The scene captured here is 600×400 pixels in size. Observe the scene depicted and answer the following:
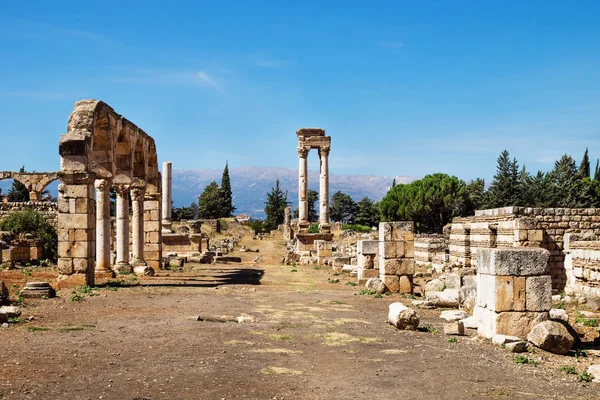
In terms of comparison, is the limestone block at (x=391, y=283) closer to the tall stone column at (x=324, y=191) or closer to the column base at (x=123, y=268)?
the column base at (x=123, y=268)

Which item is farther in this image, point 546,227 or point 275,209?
point 275,209

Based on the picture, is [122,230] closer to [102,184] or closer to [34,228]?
[102,184]

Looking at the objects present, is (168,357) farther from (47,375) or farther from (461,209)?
(461,209)

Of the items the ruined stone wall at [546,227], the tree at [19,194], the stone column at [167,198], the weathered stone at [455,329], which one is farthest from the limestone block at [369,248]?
the tree at [19,194]

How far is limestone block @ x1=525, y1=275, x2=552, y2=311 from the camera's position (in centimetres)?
941

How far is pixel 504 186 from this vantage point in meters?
55.9

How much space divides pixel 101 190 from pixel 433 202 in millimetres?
49260

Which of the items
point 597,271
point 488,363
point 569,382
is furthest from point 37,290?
point 597,271

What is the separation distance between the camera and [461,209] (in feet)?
212

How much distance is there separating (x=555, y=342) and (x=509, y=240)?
11420mm

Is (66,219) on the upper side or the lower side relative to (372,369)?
upper

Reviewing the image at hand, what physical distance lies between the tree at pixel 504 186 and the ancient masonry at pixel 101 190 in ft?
120

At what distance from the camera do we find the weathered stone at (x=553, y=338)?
8625mm

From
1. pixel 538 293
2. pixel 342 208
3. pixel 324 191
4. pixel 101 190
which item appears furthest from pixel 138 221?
pixel 342 208
